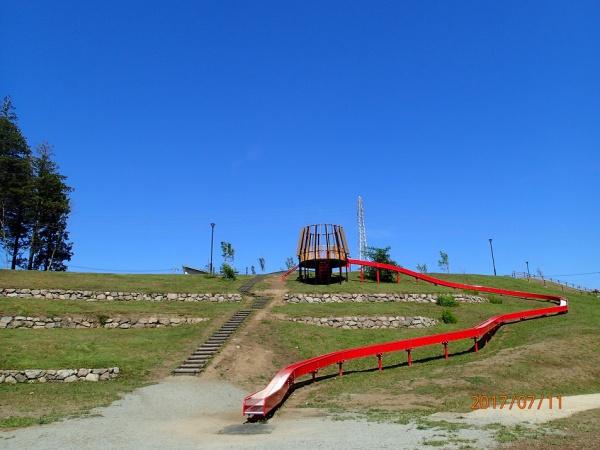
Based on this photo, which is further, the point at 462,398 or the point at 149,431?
the point at 462,398

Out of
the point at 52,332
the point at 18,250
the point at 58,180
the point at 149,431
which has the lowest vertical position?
the point at 149,431

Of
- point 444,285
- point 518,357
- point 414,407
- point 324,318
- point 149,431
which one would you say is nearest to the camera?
point 149,431

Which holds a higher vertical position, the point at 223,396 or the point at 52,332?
the point at 52,332

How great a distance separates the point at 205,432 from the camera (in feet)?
→ 38.4

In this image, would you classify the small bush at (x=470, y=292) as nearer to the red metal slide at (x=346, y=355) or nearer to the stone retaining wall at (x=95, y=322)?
the red metal slide at (x=346, y=355)

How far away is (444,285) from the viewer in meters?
46.3

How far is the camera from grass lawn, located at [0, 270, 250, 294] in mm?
34438

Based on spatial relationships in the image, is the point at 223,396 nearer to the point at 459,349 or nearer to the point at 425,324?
the point at 459,349

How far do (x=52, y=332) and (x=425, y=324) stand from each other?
2306cm

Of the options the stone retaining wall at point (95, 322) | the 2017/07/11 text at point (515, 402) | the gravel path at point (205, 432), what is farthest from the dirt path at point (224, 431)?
the stone retaining wall at point (95, 322)

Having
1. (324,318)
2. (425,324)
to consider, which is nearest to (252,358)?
(324,318)

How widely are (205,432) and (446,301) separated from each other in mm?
28979

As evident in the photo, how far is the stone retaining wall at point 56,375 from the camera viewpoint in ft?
61.9

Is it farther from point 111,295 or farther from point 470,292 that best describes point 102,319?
point 470,292
